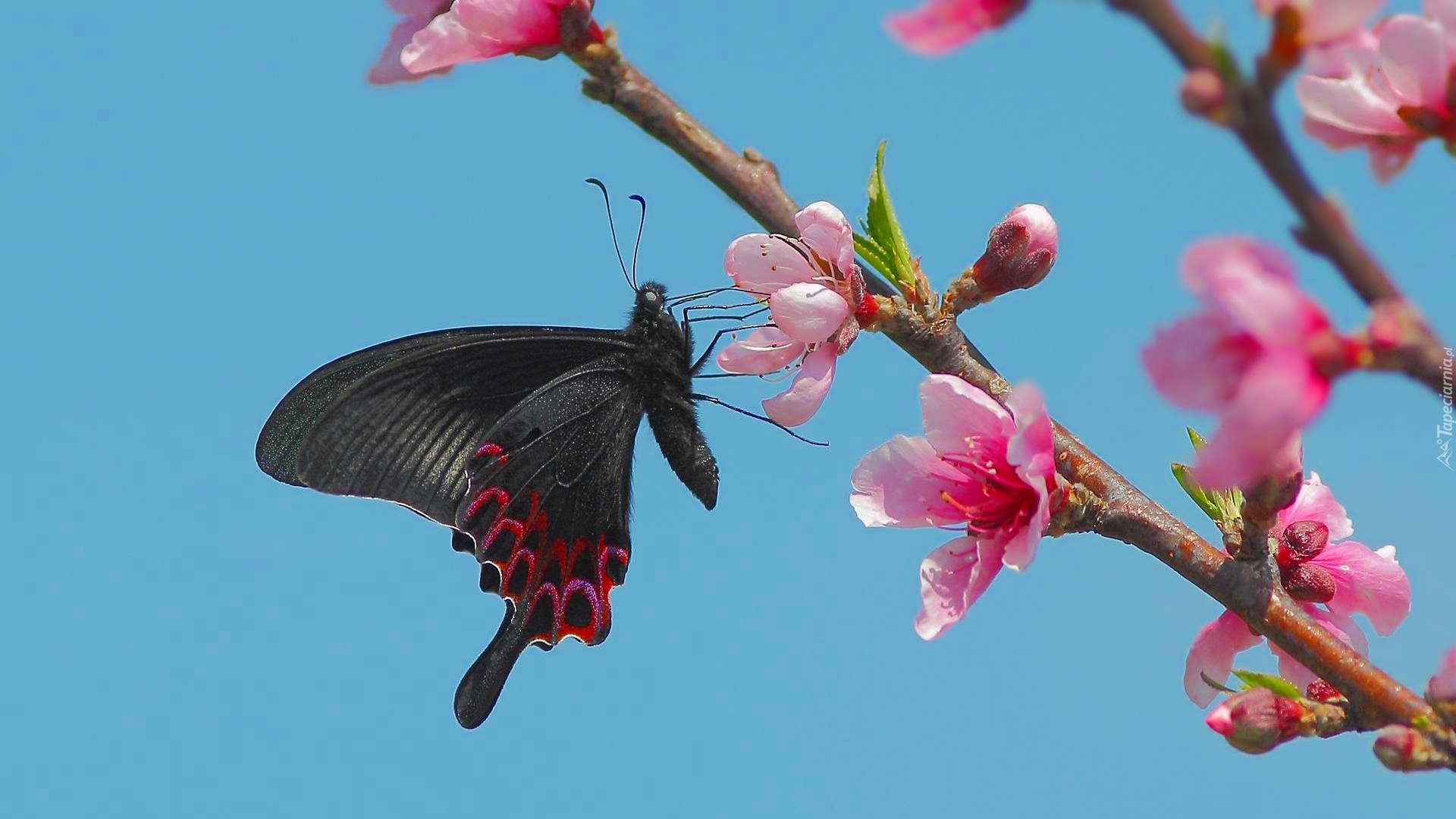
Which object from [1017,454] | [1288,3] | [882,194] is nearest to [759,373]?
[882,194]

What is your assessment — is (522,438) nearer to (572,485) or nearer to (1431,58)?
(572,485)

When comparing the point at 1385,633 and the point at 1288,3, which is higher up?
the point at 1288,3

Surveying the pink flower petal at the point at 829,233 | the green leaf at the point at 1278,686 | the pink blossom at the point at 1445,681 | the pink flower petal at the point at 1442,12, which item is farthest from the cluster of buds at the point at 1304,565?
the pink flower petal at the point at 1442,12

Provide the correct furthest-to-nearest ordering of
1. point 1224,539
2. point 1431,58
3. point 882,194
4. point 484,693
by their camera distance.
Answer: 1. point 484,693
2. point 882,194
3. point 1224,539
4. point 1431,58

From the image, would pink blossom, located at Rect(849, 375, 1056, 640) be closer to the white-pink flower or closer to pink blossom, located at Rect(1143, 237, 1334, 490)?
the white-pink flower

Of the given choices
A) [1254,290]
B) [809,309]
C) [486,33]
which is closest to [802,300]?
[809,309]

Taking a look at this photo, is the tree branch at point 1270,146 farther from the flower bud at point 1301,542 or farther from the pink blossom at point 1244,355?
the flower bud at point 1301,542

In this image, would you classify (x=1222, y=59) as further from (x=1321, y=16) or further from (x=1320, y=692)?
(x=1320, y=692)

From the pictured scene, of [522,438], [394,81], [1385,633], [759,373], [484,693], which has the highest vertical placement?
[394,81]
